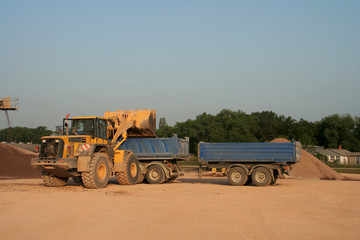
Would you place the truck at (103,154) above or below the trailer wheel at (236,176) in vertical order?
above

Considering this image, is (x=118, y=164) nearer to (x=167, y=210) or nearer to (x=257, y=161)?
(x=257, y=161)

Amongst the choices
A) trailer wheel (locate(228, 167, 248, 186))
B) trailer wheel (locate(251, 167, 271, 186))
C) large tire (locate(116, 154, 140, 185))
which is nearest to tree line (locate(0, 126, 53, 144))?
large tire (locate(116, 154, 140, 185))

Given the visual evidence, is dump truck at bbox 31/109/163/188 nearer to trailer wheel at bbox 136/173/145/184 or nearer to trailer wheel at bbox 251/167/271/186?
trailer wheel at bbox 136/173/145/184

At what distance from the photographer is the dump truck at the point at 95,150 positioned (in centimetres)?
1767

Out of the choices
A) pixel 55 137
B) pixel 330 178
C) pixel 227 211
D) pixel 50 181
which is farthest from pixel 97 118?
pixel 330 178

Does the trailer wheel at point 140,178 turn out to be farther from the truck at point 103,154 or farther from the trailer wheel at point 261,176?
the trailer wheel at point 261,176

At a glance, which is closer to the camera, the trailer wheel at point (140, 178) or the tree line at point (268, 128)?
the trailer wheel at point (140, 178)

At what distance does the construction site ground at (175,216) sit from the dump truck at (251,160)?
5.24 metres

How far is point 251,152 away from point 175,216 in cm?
1171

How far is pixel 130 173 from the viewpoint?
2095 cm

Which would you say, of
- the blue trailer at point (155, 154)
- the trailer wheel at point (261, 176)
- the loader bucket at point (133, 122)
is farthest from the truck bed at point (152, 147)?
the trailer wheel at point (261, 176)

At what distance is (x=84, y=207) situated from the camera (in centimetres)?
1218

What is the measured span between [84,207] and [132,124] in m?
10.1

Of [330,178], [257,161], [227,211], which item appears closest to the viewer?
[227,211]
